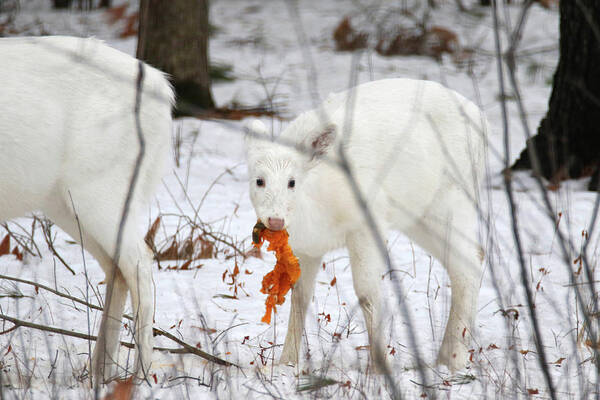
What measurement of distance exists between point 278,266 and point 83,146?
1174mm

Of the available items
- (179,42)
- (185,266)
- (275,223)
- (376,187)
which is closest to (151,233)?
(185,266)

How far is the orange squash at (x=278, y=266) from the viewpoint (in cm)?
353

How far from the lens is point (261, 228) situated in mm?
3521

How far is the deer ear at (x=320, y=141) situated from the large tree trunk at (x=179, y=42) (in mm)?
5273

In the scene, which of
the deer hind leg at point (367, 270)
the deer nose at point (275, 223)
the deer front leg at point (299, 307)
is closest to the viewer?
the deer nose at point (275, 223)

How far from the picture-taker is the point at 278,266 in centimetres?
371

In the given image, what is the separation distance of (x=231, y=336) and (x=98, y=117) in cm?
159

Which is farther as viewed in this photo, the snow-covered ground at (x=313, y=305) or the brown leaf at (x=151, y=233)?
the brown leaf at (x=151, y=233)

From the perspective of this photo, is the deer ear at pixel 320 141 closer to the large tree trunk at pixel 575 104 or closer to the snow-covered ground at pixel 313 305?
the snow-covered ground at pixel 313 305

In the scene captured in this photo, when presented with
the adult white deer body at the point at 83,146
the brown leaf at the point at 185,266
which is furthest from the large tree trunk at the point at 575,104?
the adult white deer body at the point at 83,146

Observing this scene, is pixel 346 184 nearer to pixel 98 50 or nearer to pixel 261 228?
pixel 261 228

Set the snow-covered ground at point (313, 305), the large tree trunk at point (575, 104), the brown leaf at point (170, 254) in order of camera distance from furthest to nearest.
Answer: the large tree trunk at point (575, 104), the brown leaf at point (170, 254), the snow-covered ground at point (313, 305)

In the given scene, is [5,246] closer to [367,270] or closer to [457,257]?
[367,270]

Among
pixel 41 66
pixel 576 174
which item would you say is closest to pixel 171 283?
pixel 41 66
